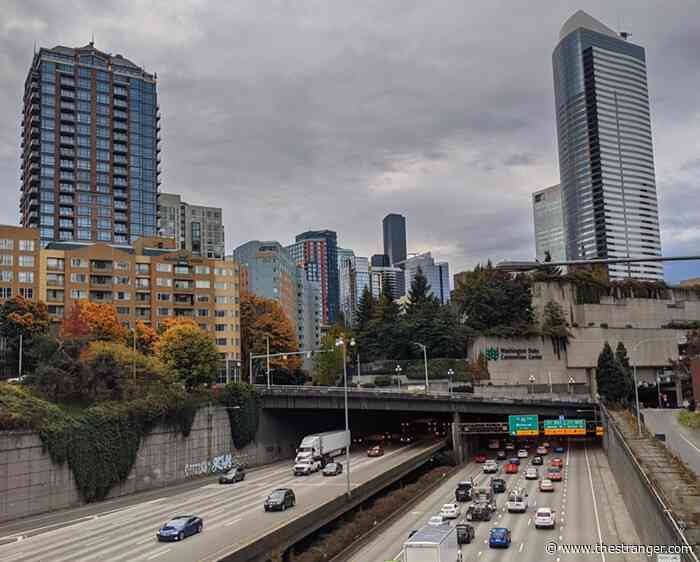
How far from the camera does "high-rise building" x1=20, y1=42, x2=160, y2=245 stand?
579 ft

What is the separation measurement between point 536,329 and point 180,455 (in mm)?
80328

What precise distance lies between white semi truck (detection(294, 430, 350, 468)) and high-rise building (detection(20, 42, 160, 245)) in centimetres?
11359

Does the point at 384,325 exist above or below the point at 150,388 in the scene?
above

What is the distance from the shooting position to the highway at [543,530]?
1800 inches

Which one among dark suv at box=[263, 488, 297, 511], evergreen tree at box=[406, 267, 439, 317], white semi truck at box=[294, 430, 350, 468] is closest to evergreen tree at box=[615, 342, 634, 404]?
evergreen tree at box=[406, 267, 439, 317]

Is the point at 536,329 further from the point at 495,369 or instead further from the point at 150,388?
the point at 150,388

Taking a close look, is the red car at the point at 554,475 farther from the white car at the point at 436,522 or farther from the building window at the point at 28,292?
the building window at the point at 28,292

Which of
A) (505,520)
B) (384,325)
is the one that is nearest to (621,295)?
(384,325)

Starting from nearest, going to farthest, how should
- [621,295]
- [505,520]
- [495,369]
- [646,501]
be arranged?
[646,501] → [505,520] → [495,369] → [621,295]

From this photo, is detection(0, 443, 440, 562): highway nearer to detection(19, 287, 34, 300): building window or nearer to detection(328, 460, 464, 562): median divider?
detection(328, 460, 464, 562): median divider

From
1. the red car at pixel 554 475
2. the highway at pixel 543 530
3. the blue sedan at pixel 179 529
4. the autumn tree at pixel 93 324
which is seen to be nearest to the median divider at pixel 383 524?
the highway at pixel 543 530

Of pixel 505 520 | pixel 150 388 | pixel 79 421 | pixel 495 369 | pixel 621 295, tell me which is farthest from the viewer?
pixel 621 295

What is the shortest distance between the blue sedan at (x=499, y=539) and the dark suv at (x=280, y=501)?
49.3 feet

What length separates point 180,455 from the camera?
245 feet
